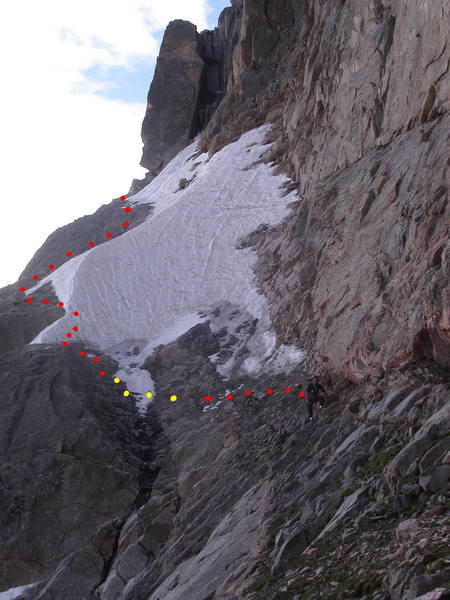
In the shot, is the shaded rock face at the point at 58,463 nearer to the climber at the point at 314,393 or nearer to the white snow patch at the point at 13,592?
the white snow patch at the point at 13,592

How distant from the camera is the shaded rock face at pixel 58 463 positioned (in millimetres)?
17062

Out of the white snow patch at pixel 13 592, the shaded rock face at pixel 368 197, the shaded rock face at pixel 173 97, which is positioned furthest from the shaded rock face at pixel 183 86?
the white snow patch at pixel 13 592

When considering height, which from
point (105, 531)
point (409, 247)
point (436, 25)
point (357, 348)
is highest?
point (436, 25)

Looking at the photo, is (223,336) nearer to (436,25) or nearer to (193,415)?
(193,415)

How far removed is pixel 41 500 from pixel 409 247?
36.2ft

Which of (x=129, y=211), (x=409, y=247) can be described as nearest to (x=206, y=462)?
(x=409, y=247)

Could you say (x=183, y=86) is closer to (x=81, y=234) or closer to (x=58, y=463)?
(x=81, y=234)

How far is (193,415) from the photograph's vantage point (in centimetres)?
2014

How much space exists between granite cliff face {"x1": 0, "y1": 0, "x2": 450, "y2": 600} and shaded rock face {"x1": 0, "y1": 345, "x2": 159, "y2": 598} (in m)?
0.05

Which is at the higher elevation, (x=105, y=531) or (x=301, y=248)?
(x=301, y=248)

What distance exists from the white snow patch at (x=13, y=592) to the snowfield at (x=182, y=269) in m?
8.54

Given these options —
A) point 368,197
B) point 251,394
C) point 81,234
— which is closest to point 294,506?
point 251,394

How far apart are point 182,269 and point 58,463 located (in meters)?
12.9

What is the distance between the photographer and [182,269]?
3000 cm
